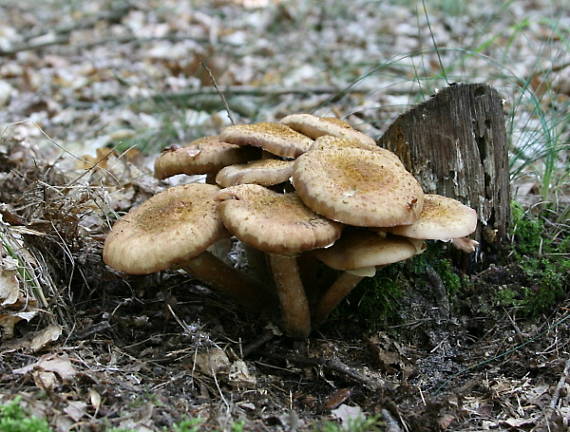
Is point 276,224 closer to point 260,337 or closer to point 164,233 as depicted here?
point 164,233

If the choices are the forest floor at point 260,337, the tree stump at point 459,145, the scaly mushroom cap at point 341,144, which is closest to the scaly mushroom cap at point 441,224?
the scaly mushroom cap at point 341,144

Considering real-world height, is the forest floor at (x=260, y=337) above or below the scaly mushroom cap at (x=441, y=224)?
below

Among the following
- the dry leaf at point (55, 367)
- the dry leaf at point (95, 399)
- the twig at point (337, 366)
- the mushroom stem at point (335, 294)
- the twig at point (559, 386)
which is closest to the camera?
the dry leaf at point (95, 399)

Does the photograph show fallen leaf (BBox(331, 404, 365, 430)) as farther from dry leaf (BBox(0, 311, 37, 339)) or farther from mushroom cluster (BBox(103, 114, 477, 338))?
dry leaf (BBox(0, 311, 37, 339))

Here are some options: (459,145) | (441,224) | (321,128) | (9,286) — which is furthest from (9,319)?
(459,145)

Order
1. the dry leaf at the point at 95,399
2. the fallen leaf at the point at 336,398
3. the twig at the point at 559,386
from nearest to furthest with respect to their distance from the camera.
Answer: the dry leaf at the point at 95,399, the twig at the point at 559,386, the fallen leaf at the point at 336,398

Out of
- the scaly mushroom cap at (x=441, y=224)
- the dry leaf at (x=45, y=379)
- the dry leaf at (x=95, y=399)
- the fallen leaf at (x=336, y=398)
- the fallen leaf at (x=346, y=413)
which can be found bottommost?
the fallen leaf at (x=336, y=398)

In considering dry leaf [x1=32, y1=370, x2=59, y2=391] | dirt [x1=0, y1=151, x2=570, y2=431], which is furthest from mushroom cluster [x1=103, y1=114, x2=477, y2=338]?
dry leaf [x1=32, y1=370, x2=59, y2=391]

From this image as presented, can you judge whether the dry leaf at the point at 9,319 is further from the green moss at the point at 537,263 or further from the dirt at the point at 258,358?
the green moss at the point at 537,263

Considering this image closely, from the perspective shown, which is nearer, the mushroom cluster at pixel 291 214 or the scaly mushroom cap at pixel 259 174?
the mushroom cluster at pixel 291 214
